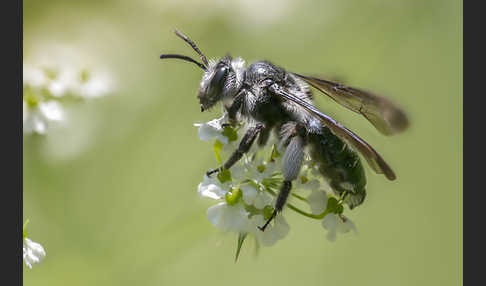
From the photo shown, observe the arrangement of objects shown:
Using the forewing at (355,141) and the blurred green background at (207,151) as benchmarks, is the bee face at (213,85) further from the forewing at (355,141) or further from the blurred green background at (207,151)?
the blurred green background at (207,151)

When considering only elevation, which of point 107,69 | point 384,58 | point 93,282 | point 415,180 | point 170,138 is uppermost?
Answer: point 384,58

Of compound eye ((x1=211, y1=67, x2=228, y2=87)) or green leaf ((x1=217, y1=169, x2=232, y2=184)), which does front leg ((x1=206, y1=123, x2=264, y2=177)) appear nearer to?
green leaf ((x1=217, y1=169, x2=232, y2=184))

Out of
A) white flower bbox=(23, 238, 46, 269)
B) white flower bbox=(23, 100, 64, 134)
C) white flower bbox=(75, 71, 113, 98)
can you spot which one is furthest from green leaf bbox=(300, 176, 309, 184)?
white flower bbox=(75, 71, 113, 98)

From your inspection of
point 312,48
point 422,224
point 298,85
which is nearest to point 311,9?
point 312,48

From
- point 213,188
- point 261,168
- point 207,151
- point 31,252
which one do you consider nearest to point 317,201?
point 261,168

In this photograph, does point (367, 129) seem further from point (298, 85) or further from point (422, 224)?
point (298, 85)

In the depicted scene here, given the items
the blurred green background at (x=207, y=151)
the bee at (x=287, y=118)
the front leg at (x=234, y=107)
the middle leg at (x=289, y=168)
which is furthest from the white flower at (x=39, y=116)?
the middle leg at (x=289, y=168)
